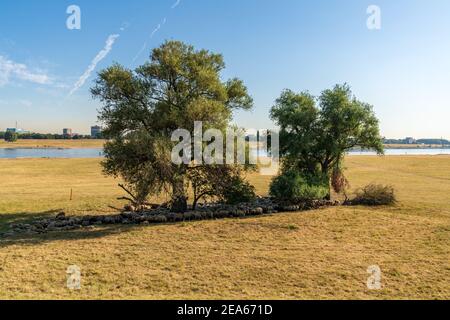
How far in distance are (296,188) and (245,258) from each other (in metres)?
15.0

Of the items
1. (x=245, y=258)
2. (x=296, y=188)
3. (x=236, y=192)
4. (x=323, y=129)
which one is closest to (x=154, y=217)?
(x=236, y=192)

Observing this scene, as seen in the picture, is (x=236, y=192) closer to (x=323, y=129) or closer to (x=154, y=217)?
(x=154, y=217)

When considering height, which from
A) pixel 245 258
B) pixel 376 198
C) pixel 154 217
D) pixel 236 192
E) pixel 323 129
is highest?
pixel 323 129

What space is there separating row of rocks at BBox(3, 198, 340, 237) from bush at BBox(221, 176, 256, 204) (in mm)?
699

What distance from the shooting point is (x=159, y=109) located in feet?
92.7

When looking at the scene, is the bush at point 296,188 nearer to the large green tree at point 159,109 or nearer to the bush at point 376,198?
the bush at point 376,198

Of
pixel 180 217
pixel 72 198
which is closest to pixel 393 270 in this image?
pixel 180 217

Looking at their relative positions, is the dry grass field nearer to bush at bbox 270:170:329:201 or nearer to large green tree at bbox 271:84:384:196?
bush at bbox 270:170:329:201

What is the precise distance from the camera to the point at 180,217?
2658 cm

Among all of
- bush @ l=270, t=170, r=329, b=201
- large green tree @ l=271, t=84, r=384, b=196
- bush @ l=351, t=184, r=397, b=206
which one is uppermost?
large green tree @ l=271, t=84, r=384, b=196

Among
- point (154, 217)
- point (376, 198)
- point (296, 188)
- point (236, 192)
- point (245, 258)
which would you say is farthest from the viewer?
point (376, 198)

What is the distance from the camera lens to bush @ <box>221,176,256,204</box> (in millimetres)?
29719

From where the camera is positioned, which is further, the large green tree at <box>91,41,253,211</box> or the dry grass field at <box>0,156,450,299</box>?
the large green tree at <box>91,41,253,211</box>

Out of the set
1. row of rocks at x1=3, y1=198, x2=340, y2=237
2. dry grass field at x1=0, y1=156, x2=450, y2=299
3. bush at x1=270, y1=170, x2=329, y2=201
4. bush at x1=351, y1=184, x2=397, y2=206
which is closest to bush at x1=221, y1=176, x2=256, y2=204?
row of rocks at x1=3, y1=198, x2=340, y2=237
